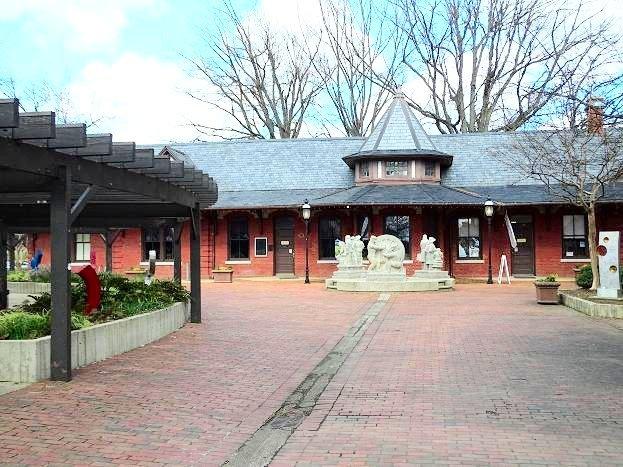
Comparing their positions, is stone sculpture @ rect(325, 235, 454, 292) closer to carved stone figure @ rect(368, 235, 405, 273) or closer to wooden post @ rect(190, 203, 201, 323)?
carved stone figure @ rect(368, 235, 405, 273)

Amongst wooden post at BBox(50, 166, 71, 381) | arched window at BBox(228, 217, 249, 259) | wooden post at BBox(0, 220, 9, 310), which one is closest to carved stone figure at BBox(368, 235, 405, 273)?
arched window at BBox(228, 217, 249, 259)

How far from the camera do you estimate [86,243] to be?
110 feet

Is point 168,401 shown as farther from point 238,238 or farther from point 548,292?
point 238,238

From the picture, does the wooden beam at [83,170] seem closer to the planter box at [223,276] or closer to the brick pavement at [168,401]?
the brick pavement at [168,401]

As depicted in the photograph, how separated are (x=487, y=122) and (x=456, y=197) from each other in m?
16.6

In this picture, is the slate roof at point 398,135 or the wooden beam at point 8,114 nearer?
the wooden beam at point 8,114

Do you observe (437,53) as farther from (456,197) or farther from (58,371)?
(58,371)

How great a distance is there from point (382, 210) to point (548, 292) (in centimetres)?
1176

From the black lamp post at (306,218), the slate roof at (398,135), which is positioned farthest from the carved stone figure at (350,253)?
the slate roof at (398,135)

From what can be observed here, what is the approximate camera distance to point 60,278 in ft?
26.6

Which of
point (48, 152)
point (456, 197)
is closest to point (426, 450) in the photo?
point (48, 152)

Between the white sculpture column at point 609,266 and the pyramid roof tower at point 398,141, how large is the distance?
13836 mm

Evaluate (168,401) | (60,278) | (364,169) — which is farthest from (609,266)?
(364,169)

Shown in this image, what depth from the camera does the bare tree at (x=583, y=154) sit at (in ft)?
29.0
